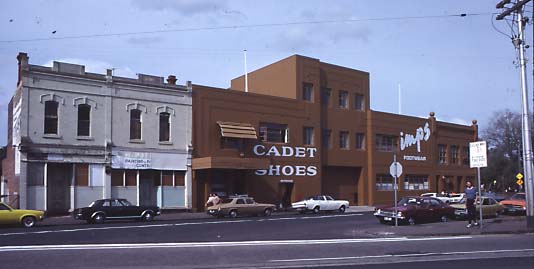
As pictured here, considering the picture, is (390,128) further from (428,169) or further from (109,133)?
(109,133)

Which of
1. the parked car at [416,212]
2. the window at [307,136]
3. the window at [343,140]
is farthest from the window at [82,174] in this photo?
the window at [343,140]

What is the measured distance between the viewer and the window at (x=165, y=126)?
37062 millimetres

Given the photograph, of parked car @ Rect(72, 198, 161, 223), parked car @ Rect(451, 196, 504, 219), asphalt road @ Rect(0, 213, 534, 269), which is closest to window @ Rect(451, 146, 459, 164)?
parked car @ Rect(451, 196, 504, 219)

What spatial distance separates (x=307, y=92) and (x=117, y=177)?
1662 centimetres

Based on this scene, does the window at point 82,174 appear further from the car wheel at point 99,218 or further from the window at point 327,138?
the window at point 327,138

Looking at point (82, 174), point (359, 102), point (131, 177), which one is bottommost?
point (131, 177)

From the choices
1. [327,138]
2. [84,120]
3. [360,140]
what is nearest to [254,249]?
[84,120]

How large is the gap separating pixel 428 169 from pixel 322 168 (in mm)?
14656

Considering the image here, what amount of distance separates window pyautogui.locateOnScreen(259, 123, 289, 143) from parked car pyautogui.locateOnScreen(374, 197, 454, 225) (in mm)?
16526

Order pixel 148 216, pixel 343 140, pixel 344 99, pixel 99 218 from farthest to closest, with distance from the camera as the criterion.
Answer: pixel 344 99 → pixel 343 140 → pixel 148 216 → pixel 99 218

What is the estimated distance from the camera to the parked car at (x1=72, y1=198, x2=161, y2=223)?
2795 cm

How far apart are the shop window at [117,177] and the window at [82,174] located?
158 cm

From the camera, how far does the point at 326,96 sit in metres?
46.3

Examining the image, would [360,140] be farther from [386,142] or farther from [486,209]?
[486,209]
